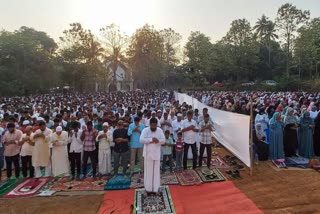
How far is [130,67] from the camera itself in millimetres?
57875

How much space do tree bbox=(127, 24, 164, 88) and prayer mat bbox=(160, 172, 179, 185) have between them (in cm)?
4783

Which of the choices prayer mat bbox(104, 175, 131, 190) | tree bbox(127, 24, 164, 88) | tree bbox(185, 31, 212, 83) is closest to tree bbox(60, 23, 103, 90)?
tree bbox(127, 24, 164, 88)

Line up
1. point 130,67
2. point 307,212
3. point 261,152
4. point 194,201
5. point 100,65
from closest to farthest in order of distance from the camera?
point 307,212, point 194,201, point 261,152, point 100,65, point 130,67

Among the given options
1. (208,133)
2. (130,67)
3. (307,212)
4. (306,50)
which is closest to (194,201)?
(307,212)

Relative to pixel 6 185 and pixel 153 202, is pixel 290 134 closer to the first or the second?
pixel 153 202

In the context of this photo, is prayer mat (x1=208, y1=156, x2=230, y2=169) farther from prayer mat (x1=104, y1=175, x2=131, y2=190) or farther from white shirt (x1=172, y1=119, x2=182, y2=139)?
prayer mat (x1=104, y1=175, x2=131, y2=190)

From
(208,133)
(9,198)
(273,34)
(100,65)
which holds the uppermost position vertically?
(273,34)

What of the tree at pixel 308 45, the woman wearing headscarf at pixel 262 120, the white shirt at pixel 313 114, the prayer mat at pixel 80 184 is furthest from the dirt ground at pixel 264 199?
the tree at pixel 308 45

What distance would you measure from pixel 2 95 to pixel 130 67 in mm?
26444

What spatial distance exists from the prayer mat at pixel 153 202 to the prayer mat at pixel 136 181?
15.0 inches

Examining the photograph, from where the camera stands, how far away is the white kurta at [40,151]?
9.02m

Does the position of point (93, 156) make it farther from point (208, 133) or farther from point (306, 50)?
point (306, 50)

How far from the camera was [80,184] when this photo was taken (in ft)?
28.2

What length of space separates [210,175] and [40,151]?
4.61 metres
